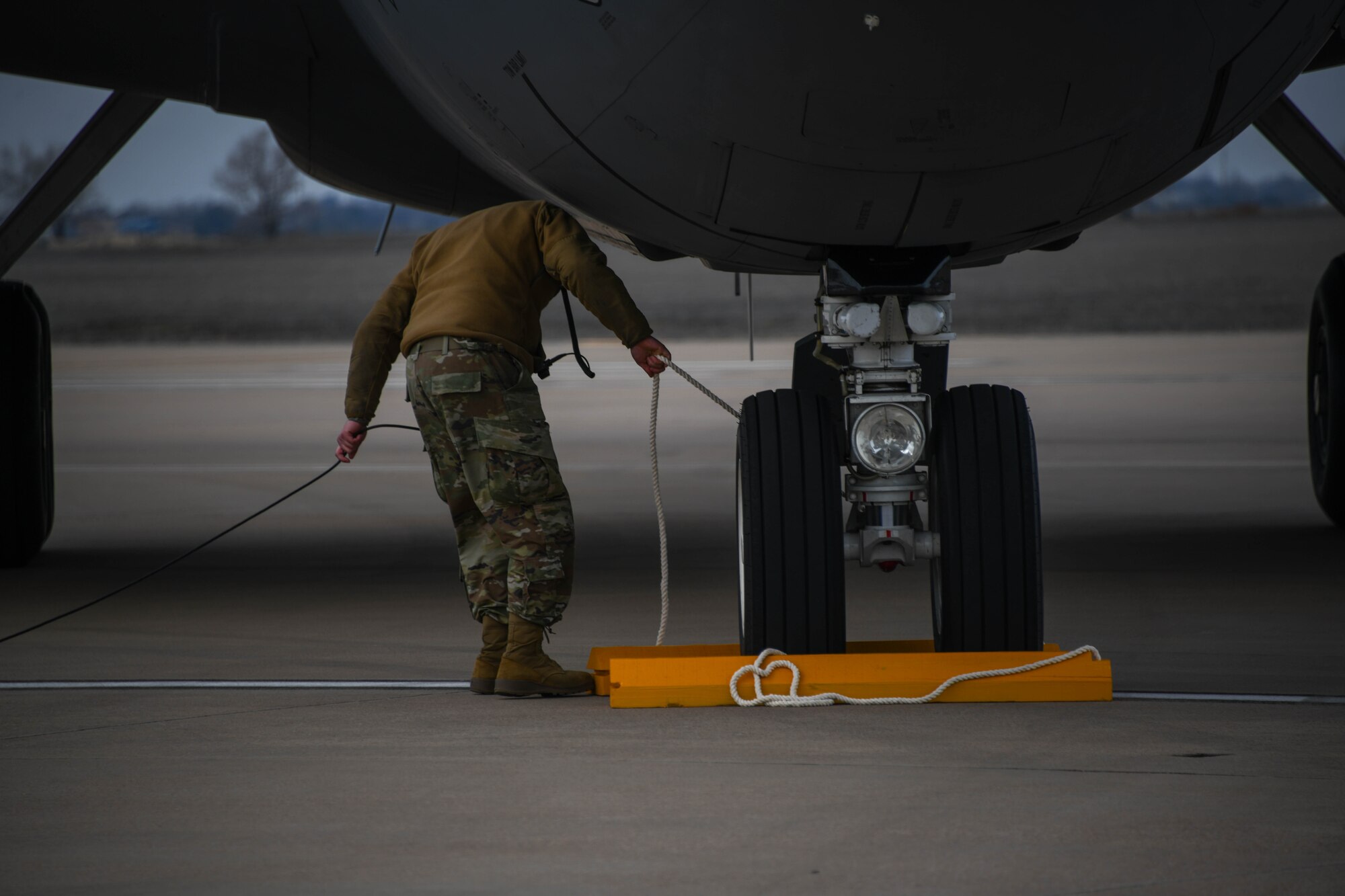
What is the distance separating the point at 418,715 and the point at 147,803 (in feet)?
3.17

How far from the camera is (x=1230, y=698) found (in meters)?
4.40

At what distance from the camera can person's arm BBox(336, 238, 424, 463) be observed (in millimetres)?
4703

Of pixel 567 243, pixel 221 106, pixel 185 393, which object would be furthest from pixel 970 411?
pixel 185 393

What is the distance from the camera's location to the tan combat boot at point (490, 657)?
15.3 ft

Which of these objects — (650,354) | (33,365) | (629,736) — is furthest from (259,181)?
(629,736)

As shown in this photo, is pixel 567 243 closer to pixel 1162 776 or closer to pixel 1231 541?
pixel 1162 776

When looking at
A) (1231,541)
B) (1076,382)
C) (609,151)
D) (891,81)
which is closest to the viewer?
(891,81)

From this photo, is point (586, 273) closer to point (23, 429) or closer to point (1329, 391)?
point (23, 429)

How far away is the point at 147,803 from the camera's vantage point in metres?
3.47

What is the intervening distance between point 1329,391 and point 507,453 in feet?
15.7

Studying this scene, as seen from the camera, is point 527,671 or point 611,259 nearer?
point 527,671

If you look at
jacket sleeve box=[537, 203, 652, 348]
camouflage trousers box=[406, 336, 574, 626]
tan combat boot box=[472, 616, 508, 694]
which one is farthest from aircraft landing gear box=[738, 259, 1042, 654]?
tan combat boot box=[472, 616, 508, 694]

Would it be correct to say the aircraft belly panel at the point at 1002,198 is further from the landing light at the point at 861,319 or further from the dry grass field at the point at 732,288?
the dry grass field at the point at 732,288

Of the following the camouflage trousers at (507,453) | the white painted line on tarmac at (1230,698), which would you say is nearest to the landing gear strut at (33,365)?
the camouflage trousers at (507,453)
